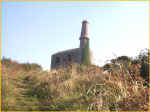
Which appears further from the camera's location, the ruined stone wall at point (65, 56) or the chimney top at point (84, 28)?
the chimney top at point (84, 28)

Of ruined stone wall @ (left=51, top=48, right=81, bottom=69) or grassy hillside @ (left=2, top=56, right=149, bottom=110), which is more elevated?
ruined stone wall @ (left=51, top=48, right=81, bottom=69)

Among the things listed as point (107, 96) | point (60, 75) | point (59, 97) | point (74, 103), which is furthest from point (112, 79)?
point (60, 75)

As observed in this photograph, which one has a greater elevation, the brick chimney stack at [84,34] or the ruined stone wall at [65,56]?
the brick chimney stack at [84,34]

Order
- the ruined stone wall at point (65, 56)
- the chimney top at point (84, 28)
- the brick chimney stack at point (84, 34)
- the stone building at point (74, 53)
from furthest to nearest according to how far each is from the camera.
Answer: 1. the chimney top at point (84, 28)
2. the brick chimney stack at point (84, 34)
3. the ruined stone wall at point (65, 56)
4. the stone building at point (74, 53)

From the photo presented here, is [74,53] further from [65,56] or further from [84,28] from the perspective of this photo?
[84,28]

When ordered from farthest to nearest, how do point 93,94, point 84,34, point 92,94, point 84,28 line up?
point 84,28 < point 84,34 < point 92,94 < point 93,94

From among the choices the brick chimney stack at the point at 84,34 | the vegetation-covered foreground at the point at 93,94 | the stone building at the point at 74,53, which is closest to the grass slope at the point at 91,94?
the vegetation-covered foreground at the point at 93,94

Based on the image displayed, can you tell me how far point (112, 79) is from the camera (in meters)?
3.65

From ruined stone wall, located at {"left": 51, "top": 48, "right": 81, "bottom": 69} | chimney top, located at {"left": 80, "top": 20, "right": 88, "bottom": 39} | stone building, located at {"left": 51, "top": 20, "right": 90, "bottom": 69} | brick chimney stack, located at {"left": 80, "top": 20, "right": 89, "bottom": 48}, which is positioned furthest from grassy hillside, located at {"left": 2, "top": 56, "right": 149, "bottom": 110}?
chimney top, located at {"left": 80, "top": 20, "right": 88, "bottom": 39}

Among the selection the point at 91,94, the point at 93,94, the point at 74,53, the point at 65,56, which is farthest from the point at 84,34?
the point at 93,94

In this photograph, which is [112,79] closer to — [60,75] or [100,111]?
[100,111]

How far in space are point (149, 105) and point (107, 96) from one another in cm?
75

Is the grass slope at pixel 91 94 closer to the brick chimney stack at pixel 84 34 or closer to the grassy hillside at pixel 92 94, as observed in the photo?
the grassy hillside at pixel 92 94

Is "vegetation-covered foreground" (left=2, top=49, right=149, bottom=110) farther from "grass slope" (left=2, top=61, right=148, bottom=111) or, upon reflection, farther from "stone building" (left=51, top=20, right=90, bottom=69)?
"stone building" (left=51, top=20, right=90, bottom=69)
